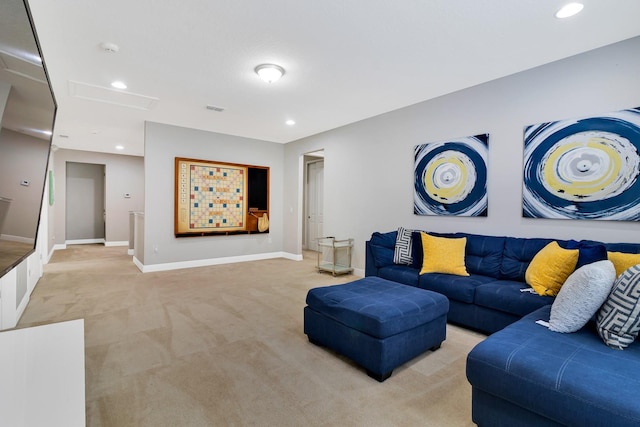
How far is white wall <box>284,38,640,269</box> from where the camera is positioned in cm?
276

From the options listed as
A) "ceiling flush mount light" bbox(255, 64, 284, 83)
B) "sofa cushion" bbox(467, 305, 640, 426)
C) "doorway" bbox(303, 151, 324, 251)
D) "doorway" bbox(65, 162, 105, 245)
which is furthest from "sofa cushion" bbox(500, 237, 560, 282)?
"doorway" bbox(65, 162, 105, 245)

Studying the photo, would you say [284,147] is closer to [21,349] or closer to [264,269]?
[264,269]

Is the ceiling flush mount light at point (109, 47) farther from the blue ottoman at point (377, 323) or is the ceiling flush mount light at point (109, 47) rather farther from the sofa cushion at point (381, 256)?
the sofa cushion at point (381, 256)

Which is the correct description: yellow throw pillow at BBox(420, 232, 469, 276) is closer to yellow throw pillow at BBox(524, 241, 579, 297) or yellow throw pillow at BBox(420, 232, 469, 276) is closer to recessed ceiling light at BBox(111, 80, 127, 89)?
yellow throw pillow at BBox(524, 241, 579, 297)

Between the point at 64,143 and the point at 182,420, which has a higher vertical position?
the point at 64,143

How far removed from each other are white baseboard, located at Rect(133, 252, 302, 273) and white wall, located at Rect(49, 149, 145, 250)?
9.57ft

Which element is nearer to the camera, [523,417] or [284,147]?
[523,417]

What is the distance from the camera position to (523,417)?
1.47 metres

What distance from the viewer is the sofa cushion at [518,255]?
2.96m

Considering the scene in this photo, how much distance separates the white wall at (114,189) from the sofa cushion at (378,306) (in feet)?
25.7

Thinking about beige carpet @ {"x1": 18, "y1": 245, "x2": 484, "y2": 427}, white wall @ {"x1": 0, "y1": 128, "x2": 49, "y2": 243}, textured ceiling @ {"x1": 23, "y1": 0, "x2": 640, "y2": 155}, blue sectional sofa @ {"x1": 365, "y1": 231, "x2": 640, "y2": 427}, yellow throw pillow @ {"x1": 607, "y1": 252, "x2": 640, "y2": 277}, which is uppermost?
textured ceiling @ {"x1": 23, "y1": 0, "x2": 640, "y2": 155}

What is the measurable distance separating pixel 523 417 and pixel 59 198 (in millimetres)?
9752

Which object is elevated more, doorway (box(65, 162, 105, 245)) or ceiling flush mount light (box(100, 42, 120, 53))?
ceiling flush mount light (box(100, 42, 120, 53))

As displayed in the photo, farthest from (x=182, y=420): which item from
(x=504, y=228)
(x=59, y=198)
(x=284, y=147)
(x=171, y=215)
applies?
(x=59, y=198)
